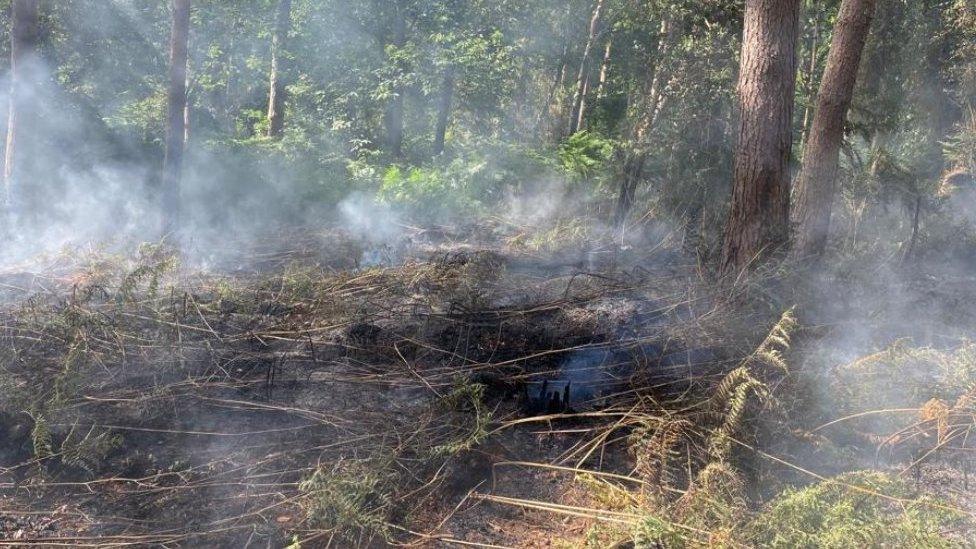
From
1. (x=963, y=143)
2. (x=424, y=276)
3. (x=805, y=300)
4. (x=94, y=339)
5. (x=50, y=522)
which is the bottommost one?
(x=50, y=522)

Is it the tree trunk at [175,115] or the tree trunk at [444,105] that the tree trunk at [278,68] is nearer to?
the tree trunk at [444,105]

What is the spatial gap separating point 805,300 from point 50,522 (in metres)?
5.56

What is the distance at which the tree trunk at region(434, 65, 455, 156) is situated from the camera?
41.9ft

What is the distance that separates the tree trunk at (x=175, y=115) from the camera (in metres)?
8.47

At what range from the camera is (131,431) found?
168 inches

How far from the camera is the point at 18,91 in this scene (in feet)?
30.6

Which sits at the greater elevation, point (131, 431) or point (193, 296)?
point (193, 296)

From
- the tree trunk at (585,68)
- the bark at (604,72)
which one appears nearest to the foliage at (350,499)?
the tree trunk at (585,68)

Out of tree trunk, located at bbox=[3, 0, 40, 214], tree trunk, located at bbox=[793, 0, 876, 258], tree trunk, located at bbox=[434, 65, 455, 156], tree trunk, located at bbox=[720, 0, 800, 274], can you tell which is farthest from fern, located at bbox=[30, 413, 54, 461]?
tree trunk, located at bbox=[434, 65, 455, 156]

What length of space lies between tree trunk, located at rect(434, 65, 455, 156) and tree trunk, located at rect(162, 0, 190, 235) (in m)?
4.99

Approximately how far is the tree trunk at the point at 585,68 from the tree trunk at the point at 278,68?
645 centimetres

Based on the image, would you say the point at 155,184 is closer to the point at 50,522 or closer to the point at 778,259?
the point at 50,522

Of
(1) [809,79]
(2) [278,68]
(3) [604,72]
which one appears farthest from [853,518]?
(3) [604,72]

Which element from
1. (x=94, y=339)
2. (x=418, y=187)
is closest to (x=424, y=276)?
(x=94, y=339)
